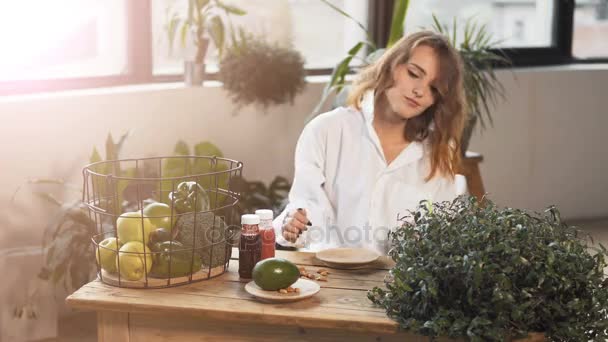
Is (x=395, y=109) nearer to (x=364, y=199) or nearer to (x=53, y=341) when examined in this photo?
(x=364, y=199)

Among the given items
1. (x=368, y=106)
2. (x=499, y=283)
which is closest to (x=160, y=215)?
(x=499, y=283)

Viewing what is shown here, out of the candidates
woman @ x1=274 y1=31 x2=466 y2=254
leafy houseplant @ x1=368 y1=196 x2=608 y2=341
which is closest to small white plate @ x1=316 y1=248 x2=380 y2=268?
leafy houseplant @ x1=368 y1=196 x2=608 y2=341

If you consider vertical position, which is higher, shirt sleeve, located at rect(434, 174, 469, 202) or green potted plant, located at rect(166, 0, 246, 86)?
green potted plant, located at rect(166, 0, 246, 86)

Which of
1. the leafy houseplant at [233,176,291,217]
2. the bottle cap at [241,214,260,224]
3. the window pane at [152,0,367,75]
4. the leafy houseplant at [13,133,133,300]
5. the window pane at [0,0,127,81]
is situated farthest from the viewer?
the window pane at [152,0,367,75]

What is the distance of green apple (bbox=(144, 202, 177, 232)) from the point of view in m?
1.90

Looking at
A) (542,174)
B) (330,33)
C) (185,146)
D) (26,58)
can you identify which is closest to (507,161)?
(542,174)

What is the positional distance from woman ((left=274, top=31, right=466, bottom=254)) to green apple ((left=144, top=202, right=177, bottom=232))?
0.91m

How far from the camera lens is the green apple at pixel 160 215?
1902 millimetres

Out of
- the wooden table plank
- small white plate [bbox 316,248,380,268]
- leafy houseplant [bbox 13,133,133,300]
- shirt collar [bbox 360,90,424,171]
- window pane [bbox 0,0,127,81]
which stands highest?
window pane [bbox 0,0,127,81]

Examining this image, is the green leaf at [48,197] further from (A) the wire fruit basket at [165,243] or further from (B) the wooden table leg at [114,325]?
(B) the wooden table leg at [114,325]

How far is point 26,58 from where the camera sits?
393cm

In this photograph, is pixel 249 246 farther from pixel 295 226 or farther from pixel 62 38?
pixel 62 38

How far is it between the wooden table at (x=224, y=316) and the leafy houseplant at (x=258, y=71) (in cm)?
234

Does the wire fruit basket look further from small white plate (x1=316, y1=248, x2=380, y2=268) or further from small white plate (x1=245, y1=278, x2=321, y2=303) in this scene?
small white plate (x1=316, y1=248, x2=380, y2=268)
